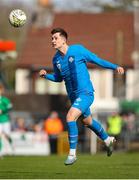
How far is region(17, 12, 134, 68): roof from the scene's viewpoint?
2375 inches

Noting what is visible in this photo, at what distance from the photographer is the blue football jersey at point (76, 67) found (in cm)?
1457

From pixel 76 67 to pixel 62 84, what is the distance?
4724cm

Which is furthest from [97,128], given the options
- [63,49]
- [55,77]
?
[63,49]

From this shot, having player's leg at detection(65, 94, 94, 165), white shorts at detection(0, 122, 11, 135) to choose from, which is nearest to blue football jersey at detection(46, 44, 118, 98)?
player's leg at detection(65, 94, 94, 165)

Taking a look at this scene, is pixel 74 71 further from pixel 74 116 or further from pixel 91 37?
pixel 91 37

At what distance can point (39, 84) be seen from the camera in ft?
209

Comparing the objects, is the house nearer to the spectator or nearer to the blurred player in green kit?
the spectator

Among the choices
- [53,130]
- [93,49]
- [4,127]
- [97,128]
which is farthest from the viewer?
[93,49]

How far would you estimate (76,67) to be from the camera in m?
14.6

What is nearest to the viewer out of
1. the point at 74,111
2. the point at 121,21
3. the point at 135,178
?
the point at 135,178

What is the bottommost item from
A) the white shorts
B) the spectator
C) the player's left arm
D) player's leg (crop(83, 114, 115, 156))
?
the spectator

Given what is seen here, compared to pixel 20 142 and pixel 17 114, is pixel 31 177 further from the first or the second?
pixel 17 114

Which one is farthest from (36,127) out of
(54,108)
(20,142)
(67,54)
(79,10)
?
(79,10)

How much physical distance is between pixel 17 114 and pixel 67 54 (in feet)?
69.9
